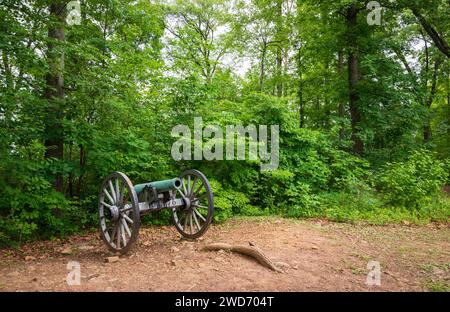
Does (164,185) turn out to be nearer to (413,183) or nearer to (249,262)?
(249,262)

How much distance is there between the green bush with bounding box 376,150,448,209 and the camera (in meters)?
8.33

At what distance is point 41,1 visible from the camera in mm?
6281

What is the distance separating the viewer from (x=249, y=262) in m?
4.10

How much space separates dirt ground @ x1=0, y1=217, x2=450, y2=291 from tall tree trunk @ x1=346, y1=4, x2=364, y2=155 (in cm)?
604

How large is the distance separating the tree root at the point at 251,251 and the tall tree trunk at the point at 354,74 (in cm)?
911

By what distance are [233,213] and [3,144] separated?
5108 millimetres

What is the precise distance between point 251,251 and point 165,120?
4829 millimetres

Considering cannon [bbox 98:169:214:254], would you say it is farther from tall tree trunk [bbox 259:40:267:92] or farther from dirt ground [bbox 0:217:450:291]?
tall tree trunk [bbox 259:40:267:92]

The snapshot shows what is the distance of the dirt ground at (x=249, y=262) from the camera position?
3.49 m
